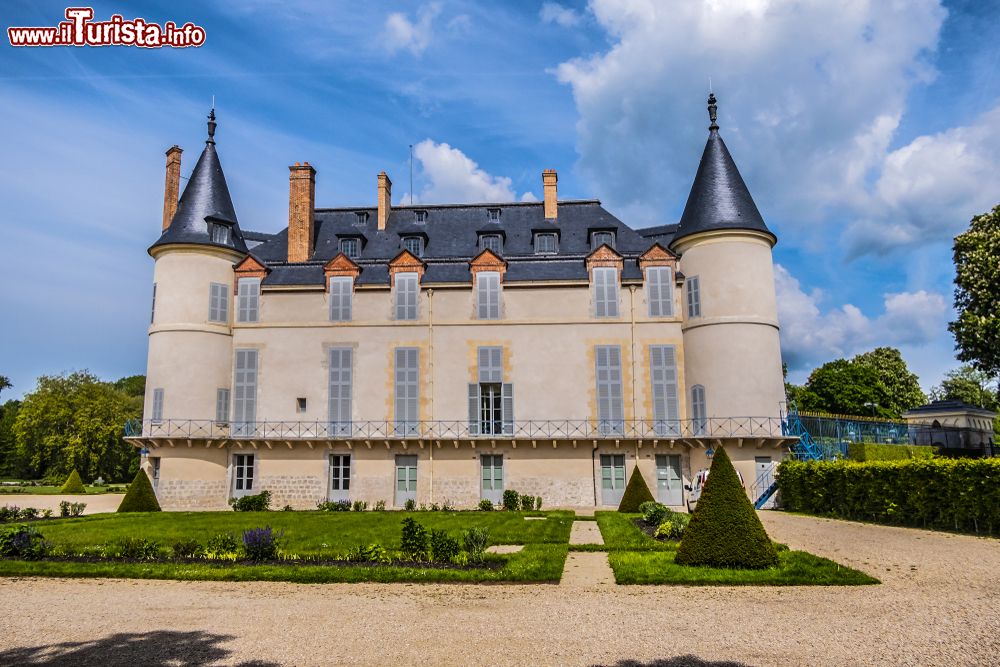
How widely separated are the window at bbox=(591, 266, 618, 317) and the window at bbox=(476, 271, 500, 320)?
3657 millimetres

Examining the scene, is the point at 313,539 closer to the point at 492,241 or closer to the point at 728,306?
the point at 728,306

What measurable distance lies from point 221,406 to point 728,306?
62.0 ft

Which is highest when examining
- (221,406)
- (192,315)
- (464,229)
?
(464,229)

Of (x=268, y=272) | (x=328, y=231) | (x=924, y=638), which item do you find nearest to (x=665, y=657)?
(x=924, y=638)

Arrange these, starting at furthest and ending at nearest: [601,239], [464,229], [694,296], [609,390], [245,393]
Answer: [464,229]
[601,239]
[245,393]
[609,390]
[694,296]

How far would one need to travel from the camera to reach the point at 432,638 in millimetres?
7715

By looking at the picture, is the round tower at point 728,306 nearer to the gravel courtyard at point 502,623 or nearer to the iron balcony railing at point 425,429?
the iron balcony railing at point 425,429

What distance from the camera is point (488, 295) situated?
2720cm

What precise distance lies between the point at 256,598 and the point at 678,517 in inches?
358

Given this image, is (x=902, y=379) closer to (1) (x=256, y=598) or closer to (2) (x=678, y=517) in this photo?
(2) (x=678, y=517)

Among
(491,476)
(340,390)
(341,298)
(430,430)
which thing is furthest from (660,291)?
(340,390)

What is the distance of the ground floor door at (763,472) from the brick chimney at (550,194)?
41.7 ft

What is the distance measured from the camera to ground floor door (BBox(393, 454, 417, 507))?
2620 cm

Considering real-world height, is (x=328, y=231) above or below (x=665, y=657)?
above
